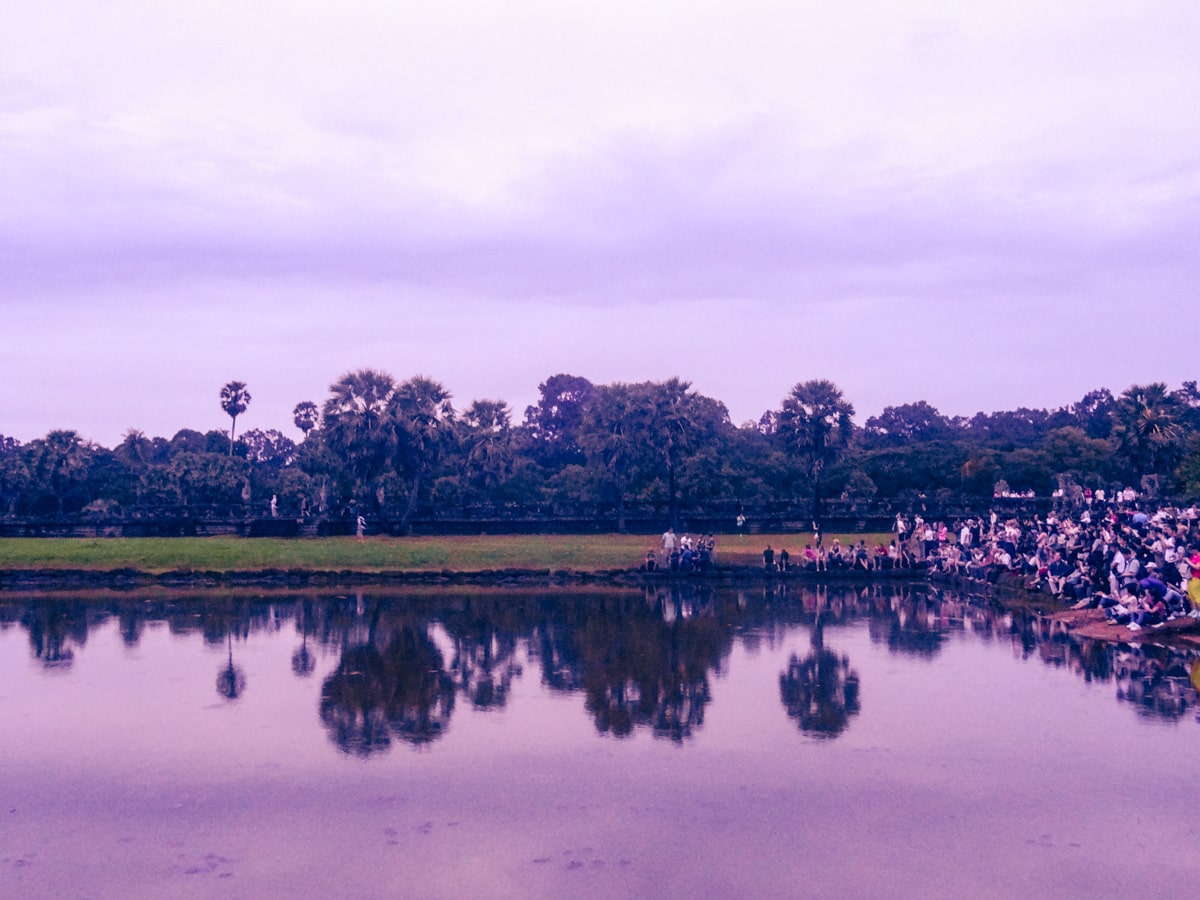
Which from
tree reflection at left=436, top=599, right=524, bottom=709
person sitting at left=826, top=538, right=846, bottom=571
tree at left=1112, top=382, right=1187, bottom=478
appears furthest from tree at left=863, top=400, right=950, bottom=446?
tree reflection at left=436, top=599, right=524, bottom=709

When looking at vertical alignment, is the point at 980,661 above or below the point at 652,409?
below

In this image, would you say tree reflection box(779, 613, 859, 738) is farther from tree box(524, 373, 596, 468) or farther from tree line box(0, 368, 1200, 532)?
tree box(524, 373, 596, 468)

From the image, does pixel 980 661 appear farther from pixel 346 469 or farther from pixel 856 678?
pixel 346 469

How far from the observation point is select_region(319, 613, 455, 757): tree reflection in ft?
47.2

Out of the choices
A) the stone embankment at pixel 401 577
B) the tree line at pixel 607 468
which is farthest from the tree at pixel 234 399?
the stone embankment at pixel 401 577

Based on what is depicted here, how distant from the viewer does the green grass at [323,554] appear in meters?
39.8

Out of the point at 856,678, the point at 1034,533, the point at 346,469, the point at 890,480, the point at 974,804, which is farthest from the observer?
the point at 890,480

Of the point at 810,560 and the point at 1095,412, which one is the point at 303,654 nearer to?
the point at 810,560

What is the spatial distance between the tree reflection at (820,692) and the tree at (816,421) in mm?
36859

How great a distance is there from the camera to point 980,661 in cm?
2047

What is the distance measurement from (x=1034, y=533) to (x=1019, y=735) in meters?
25.1

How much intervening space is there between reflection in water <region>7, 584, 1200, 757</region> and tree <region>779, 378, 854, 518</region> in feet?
75.5

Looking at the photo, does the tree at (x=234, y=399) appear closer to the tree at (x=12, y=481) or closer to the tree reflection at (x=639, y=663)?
the tree at (x=12, y=481)

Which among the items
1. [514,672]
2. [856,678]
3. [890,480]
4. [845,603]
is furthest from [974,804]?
[890,480]
